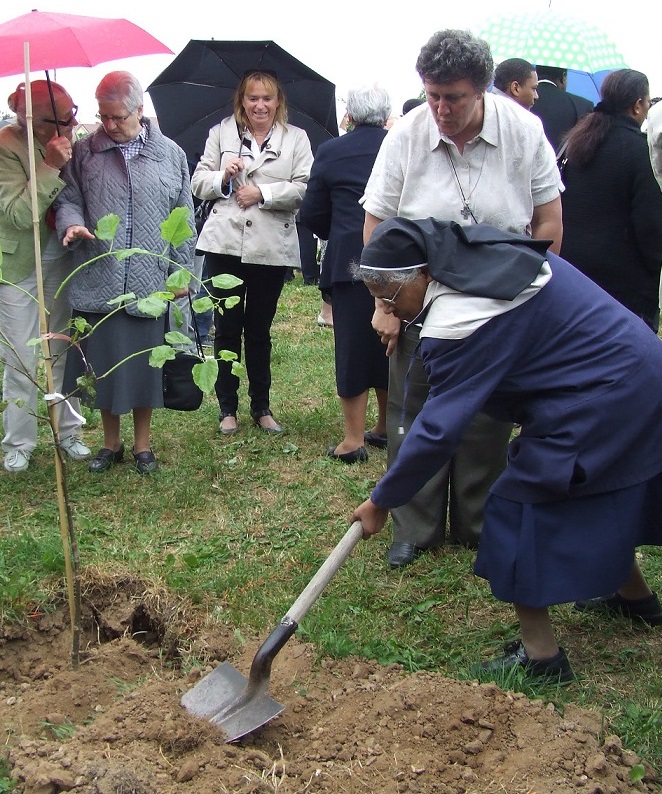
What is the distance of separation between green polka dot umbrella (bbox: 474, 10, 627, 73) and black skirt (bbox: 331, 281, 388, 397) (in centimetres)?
191

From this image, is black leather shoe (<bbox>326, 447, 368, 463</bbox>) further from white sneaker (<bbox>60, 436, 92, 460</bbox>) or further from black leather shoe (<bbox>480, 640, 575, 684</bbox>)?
black leather shoe (<bbox>480, 640, 575, 684</bbox>)

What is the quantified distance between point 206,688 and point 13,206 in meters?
2.86

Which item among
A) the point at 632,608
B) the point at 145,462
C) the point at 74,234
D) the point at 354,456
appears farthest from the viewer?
the point at 354,456

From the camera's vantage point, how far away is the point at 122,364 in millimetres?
4887

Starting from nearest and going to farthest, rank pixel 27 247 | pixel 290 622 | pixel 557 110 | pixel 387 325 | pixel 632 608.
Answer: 1. pixel 290 622
2. pixel 632 608
3. pixel 387 325
4. pixel 27 247
5. pixel 557 110

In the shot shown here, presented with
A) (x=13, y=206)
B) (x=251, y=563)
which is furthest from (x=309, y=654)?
(x=13, y=206)

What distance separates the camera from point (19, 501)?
478cm

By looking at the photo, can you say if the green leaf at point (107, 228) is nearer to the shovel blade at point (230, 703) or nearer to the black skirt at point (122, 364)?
the shovel blade at point (230, 703)

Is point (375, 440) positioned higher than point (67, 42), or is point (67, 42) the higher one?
point (67, 42)

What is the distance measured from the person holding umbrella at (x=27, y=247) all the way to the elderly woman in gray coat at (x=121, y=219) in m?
0.15

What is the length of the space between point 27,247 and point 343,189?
1.68m

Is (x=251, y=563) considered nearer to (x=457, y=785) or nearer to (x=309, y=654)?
(x=309, y=654)

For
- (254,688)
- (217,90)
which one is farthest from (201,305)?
(217,90)

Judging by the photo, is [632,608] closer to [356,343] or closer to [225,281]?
[225,281]
